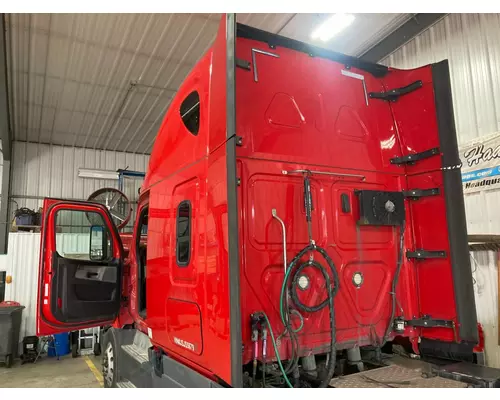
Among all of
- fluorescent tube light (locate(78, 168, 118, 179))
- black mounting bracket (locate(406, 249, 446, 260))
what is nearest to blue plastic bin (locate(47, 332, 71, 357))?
fluorescent tube light (locate(78, 168, 118, 179))

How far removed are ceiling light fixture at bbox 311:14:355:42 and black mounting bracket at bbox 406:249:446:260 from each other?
160 inches

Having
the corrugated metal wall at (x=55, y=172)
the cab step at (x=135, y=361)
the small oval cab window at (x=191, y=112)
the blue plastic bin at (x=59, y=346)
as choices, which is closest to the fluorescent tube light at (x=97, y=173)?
the corrugated metal wall at (x=55, y=172)

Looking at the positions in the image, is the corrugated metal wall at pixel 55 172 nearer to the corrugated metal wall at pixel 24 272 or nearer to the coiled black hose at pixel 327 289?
the corrugated metal wall at pixel 24 272

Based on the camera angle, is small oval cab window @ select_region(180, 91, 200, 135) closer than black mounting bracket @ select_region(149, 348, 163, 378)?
Yes

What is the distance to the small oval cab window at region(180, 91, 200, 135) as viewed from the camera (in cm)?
257

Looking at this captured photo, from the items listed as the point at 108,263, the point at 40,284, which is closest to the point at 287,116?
the point at 108,263

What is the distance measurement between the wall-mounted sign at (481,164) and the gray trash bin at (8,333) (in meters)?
8.51

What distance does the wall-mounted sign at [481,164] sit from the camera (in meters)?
4.67

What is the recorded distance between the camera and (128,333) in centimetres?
373

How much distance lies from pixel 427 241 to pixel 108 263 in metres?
3.00

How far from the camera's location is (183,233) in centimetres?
249

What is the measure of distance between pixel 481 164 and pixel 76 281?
5.02 metres

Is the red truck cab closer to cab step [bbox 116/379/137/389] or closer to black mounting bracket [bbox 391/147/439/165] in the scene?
black mounting bracket [bbox 391/147/439/165]
